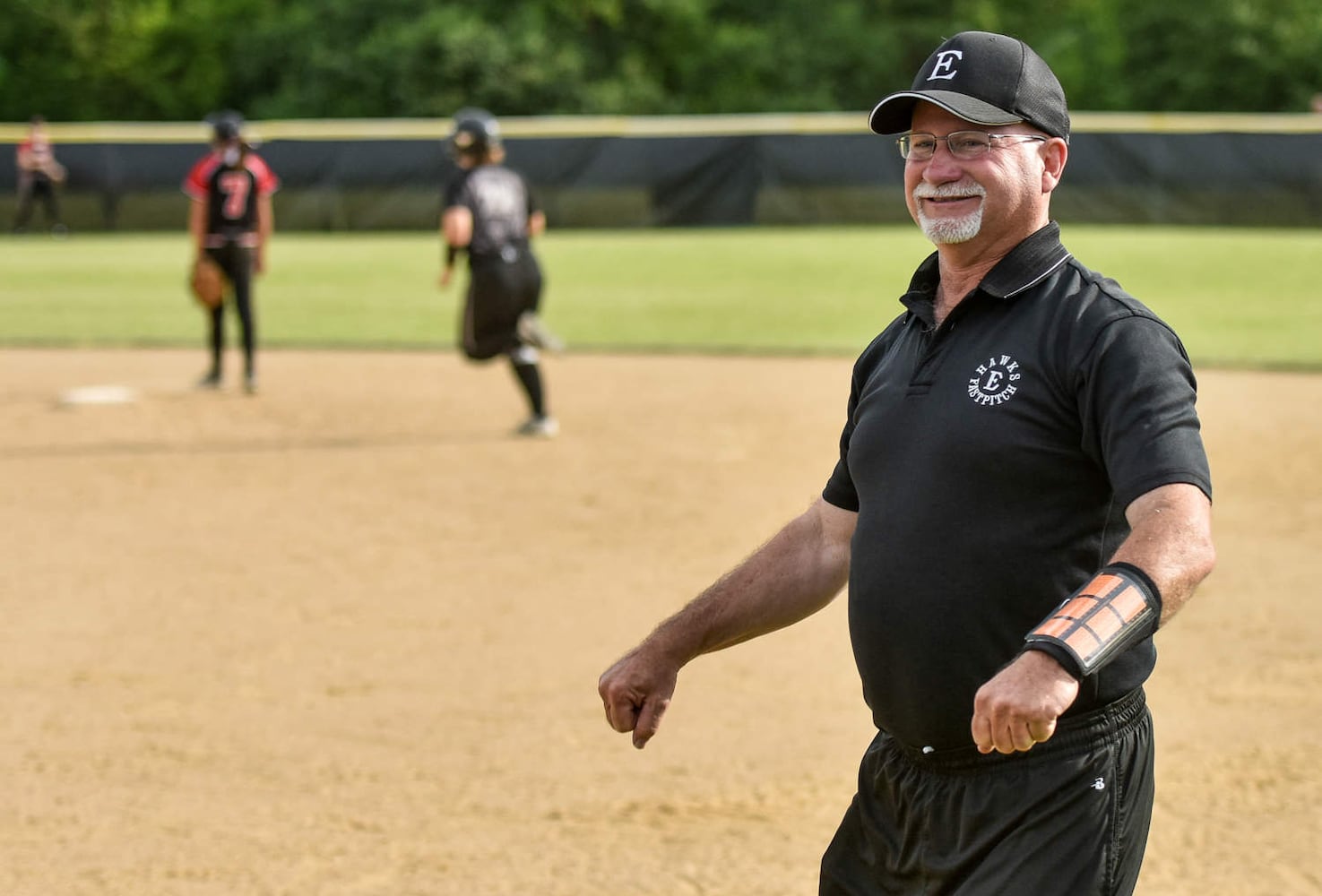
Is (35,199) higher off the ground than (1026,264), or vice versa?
(1026,264)

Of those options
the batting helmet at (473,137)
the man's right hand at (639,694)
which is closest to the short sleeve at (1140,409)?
the man's right hand at (639,694)

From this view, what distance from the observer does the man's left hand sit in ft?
7.60

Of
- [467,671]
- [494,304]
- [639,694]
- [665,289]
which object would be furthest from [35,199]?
[639,694]

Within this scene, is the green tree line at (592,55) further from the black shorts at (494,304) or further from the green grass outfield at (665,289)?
the black shorts at (494,304)

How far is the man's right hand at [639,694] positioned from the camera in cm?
319

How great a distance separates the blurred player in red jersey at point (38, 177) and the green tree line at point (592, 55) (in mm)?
12208

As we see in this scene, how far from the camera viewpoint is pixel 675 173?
31453 mm

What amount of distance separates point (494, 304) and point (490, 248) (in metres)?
0.37

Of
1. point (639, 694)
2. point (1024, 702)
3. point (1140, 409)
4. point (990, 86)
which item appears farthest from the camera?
point (639, 694)

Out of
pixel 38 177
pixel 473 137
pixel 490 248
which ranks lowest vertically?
pixel 38 177

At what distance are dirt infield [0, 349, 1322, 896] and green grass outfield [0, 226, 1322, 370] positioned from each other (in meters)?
4.92

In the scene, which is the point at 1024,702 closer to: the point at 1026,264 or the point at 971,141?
the point at 1026,264

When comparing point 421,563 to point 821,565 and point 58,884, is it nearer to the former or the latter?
point 58,884

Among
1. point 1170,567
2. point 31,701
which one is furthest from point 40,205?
point 1170,567
